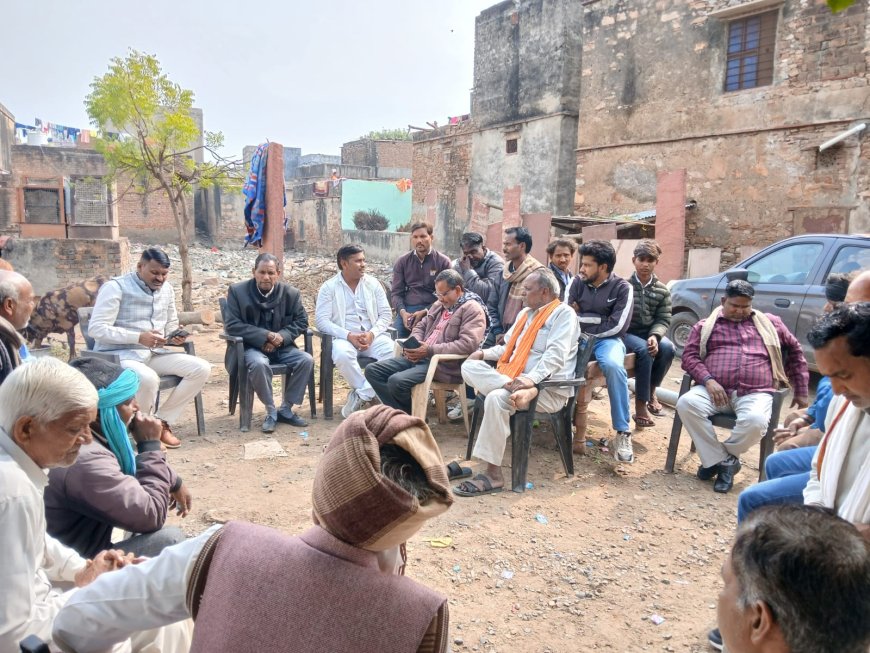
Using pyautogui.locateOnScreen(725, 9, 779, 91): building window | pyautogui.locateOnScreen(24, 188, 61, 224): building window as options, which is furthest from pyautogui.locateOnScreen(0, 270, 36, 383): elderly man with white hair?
pyautogui.locateOnScreen(725, 9, 779, 91): building window

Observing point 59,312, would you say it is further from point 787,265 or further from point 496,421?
point 787,265

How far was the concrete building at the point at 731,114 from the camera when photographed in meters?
10.5

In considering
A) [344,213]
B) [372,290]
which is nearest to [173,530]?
[372,290]

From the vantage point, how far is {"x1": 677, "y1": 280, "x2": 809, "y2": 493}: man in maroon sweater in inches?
174

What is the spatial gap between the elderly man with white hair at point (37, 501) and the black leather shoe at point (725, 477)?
12.1 ft

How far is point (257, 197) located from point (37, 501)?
7242 millimetres

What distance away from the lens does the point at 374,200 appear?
28500 mm

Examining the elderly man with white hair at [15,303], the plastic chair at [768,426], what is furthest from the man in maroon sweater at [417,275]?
the elderly man with white hair at [15,303]

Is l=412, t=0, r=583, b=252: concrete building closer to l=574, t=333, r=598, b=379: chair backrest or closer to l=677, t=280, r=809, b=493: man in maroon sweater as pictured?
l=574, t=333, r=598, b=379: chair backrest

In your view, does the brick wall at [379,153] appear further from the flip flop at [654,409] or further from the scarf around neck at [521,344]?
the scarf around neck at [521,344]

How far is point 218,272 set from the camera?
1836cm

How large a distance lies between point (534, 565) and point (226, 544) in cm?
248

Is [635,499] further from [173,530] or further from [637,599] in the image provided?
[173,530]

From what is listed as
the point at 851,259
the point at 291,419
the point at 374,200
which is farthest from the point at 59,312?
the point at 374,200
